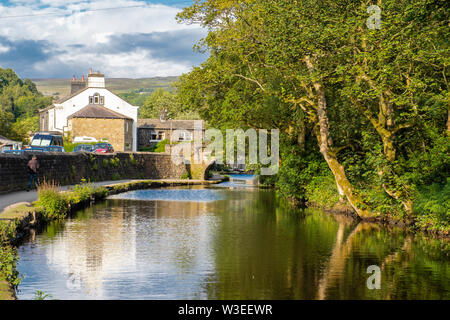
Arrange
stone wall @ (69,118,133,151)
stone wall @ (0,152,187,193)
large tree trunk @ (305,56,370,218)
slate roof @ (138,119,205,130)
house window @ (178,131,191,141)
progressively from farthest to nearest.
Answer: house window @ (178,131,191,141), slate roof @ (138,119,205,130), stone wall @ (69,118,133,151), stone wall @ (0,152,187,193), large tree trunk @ (305,56,370,218)

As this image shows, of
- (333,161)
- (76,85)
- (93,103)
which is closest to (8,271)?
(333,161)

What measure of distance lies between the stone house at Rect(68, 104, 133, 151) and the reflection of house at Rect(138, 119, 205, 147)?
7989 mm

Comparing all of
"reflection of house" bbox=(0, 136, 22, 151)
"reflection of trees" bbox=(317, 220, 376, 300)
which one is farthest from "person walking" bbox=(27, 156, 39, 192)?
"reflection of house" bbox=(0, 136, 22, 151)

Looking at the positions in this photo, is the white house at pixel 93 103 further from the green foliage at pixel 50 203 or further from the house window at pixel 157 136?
the green foliage at pixel 50 203

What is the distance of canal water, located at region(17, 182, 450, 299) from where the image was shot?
10.0 metres

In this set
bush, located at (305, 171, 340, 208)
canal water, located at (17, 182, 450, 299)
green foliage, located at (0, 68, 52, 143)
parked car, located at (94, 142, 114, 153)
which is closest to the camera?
canal water, located at (17, 182, 450, 299)

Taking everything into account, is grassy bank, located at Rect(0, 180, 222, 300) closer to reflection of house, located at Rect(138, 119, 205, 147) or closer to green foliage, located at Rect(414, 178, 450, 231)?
green foliage, located at Rect(414, 178, 450, 231)

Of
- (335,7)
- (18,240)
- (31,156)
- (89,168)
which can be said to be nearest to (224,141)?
(89,168)

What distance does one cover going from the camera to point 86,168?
112ft

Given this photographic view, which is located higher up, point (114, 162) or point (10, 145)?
point (10, 145)

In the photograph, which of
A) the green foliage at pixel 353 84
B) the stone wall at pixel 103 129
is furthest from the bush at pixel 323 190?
the stone wall at pixel 103 129

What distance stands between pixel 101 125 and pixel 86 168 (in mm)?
26327

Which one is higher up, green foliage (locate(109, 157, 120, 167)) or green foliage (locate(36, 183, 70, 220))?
green foliage (locate(109, 157, 120, 167))

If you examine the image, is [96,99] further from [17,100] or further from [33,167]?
[17,100]
